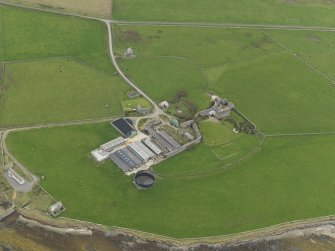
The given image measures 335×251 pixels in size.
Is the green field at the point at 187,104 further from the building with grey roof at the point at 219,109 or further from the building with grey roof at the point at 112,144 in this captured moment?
the building with grey roof at the point at 219,109

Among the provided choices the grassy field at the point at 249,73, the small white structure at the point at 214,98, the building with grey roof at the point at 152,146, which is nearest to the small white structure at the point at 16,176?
the building with grey roof at the point at 152,146

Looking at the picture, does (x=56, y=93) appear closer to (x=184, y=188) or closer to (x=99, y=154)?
(x=99, y=154)

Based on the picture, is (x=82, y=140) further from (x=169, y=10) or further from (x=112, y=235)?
(x=169, y=10)

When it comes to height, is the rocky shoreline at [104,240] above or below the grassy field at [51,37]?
below

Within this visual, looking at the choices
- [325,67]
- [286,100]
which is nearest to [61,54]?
[286,100]

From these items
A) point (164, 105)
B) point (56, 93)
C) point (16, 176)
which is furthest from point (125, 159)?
point (56, 93)

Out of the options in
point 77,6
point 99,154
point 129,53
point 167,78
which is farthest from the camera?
point 77,6

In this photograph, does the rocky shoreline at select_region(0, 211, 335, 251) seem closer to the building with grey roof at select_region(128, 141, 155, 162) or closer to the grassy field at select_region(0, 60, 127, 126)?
the building with grey roof at select_region(128, 141, 155, 162)
